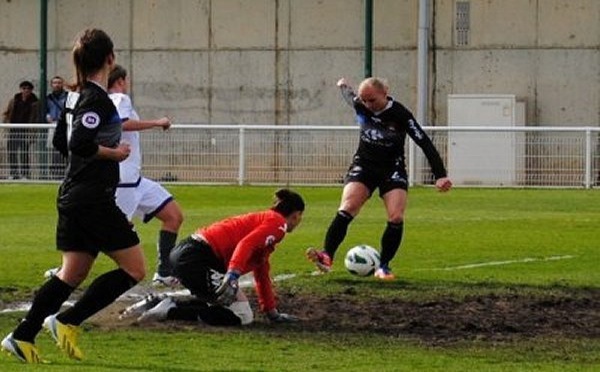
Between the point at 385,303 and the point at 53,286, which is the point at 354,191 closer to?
the point at 385,303

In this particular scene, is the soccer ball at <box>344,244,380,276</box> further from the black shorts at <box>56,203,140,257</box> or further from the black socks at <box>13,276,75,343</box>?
the black socks at <box>13,276,75,343</box>

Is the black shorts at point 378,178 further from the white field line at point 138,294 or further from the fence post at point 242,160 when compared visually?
the fence post at point 242,160

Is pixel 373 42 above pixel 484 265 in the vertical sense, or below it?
above

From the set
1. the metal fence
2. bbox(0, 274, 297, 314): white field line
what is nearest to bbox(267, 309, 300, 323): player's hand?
bbox(0, 274, 297, 314): white field line

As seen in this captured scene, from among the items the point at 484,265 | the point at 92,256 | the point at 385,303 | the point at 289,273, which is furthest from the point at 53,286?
the point at 484,265

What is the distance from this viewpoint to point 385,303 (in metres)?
13.2

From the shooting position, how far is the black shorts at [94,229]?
9.98 meters

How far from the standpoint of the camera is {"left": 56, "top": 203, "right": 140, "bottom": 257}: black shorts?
998 cm

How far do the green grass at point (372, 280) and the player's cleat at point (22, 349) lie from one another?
10 centimetres

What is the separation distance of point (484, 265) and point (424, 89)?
731 inches

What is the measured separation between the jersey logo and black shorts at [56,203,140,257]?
46 centimetres

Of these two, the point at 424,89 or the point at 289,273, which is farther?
the point at 424,89

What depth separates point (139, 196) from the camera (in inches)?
571

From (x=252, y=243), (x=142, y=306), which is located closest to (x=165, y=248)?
(x=142, y=306)
